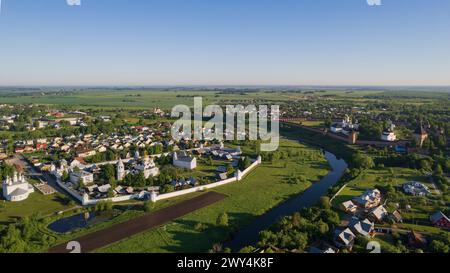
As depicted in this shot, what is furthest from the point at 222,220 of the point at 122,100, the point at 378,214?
the point at 122,100

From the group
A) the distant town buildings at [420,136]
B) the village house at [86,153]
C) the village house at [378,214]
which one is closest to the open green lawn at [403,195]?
the village house at [378,214]

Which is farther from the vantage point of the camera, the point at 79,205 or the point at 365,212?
the point at 79,205

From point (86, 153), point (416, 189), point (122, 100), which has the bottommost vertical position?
point (416, 189)

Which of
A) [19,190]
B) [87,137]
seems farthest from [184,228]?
[87,137]

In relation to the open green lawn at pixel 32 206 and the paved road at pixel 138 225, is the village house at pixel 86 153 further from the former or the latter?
the paved road at pixel 138 225

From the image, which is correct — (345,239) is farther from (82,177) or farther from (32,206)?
(82,177)
